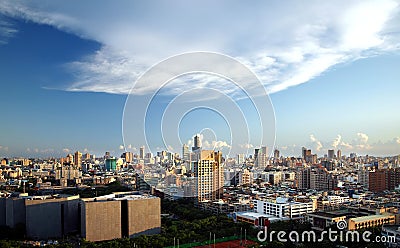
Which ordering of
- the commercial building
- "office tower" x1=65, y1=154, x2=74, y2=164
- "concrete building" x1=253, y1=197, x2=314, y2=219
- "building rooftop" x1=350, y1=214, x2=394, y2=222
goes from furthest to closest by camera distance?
1. "office tower" x1=65, y1=154, x2=74, y2=164
2. the commercial building
3. "concrete building" x1=253, y1=197, x2=314, y2=219
4. "building rooftop" x1=350, y1=214, x2=394, y2=222

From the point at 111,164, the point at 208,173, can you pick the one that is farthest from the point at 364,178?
the point at 111,164

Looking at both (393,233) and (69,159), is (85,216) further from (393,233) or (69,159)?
(69,159)

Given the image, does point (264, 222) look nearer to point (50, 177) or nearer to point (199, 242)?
point (199, 242)

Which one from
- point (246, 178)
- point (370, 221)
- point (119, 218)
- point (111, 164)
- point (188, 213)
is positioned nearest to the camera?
point (119, 218)

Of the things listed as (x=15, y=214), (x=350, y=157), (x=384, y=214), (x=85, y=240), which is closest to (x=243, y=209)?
(x=384, y=214)

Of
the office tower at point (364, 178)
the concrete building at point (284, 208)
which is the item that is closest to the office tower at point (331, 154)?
the office tower at point (364, 178)

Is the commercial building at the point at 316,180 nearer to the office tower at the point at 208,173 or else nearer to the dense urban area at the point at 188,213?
the dense urban area at the point at 188,213

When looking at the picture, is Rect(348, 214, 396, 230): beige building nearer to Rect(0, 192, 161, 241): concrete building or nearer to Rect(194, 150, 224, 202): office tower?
Rect(0, 192, 161, 241): concrete building

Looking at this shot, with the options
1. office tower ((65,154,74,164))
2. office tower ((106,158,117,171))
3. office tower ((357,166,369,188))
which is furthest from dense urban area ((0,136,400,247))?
office tower ((65,154,74,164))

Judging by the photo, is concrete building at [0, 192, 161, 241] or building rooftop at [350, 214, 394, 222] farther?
building rooftop at [350, 214, 394, 222]

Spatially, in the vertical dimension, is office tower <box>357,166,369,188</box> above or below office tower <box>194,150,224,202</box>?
below
